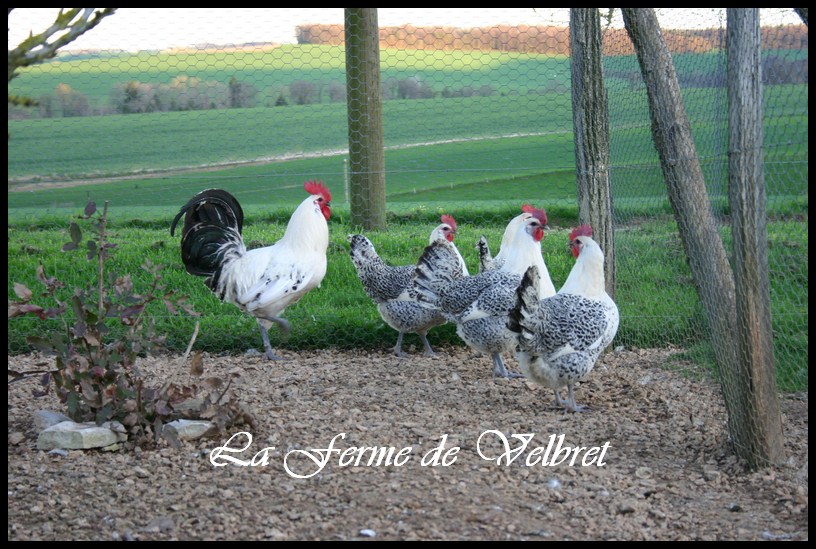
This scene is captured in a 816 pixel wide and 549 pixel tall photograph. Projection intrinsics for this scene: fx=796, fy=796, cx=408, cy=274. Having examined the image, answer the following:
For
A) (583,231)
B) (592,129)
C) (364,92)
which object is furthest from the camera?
(364,92)

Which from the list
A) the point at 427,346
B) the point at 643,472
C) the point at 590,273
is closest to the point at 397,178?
the point at 427,346

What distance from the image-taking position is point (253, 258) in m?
6.30

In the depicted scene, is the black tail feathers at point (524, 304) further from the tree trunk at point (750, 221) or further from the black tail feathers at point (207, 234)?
the black tail feathers at point (207, 234)

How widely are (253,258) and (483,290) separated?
6.22 feet

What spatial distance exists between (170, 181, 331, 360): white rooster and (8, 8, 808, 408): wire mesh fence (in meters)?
0.46

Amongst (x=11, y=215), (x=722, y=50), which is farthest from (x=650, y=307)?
(x=11, y=215)

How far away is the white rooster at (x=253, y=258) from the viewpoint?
616 cm

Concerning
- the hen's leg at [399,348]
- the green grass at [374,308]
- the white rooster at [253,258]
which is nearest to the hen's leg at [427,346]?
the hen's leg at [399,348]

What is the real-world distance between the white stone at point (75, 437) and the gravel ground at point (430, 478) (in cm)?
6

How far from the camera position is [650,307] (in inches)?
242

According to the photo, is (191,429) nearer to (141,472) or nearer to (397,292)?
(141,472)

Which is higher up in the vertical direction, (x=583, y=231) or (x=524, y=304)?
(x=583, y=231)

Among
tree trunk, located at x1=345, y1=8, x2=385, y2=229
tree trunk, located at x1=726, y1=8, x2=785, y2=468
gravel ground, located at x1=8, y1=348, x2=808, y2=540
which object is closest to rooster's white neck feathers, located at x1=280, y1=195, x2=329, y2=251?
gravel ground, located at x1=8, y1=348, x2=808, y2=540

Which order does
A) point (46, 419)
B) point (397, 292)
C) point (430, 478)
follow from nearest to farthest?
1. point (430, 478)
2. point (46, 419)
3. point (397, 292)
